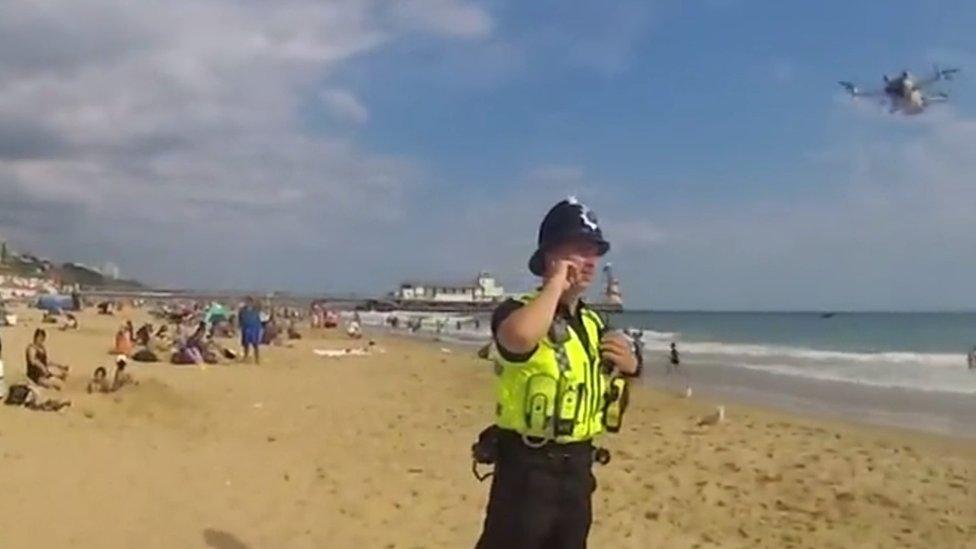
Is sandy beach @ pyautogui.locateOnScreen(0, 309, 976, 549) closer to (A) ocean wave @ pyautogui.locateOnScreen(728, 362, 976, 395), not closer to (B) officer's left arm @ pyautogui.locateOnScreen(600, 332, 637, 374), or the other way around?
(B) officer's left arm @ pyautogui.locateOnScreen(600, 332, 637, 374)

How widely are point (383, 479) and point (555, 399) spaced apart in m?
6.52

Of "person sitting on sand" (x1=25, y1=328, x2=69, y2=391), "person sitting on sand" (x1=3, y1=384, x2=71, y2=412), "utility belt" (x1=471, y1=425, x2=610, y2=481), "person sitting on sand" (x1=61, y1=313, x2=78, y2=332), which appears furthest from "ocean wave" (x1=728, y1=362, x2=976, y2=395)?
"utility belt" (x1=471, y1=425, x2=610, y2=481)

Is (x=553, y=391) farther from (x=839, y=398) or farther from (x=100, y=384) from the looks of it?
(x=839, y=398)

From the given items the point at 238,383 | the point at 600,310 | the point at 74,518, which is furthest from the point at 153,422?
the point at 600,310

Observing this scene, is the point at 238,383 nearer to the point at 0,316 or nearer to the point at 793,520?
the point at 793,520

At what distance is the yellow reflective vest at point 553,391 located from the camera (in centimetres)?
304

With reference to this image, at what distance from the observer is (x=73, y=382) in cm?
1450

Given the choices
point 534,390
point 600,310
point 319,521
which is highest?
point 600,310

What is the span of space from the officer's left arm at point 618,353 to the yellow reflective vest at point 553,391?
0.04 m

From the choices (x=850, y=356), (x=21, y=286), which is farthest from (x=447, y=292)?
(x=850, y=356)

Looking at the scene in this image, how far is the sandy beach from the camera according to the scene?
7.18 metres

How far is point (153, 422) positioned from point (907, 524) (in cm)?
781

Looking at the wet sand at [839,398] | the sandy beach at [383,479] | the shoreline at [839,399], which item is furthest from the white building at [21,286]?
the sandy beach at [383,479]

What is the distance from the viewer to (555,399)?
3045 mm
